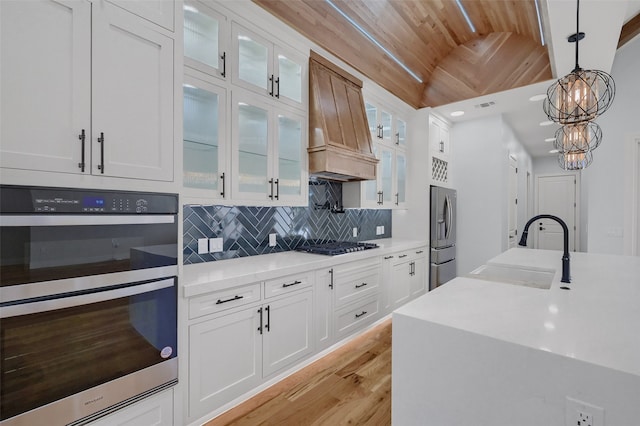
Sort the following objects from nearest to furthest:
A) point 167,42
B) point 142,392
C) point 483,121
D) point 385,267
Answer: point 142,392, point 167,42, point 385,267, point 483,121

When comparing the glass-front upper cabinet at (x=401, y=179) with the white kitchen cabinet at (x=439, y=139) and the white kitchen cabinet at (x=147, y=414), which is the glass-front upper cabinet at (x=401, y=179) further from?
the white kitchen cabinet at (x=147, y=414)

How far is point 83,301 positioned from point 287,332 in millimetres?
1351

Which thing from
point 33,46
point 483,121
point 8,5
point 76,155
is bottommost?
point 76,155

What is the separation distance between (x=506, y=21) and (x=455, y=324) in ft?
12.6

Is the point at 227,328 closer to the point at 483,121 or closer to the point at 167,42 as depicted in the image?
the point at 167,42

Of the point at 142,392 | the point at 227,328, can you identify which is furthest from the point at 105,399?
the point at 227,328

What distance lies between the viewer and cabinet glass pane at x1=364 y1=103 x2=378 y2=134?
3.63 metres

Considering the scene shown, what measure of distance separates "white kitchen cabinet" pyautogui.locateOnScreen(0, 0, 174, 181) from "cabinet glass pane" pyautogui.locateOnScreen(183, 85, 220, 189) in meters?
0.38

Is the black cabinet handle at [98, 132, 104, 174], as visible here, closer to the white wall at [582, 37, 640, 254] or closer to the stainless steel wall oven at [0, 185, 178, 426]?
the stainless steel wall oven at [0, 185, 178, 426]

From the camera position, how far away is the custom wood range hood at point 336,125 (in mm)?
2672

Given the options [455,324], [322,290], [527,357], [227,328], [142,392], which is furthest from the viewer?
[322,290]

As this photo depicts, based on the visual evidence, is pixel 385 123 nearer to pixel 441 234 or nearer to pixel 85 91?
pixel 441 234

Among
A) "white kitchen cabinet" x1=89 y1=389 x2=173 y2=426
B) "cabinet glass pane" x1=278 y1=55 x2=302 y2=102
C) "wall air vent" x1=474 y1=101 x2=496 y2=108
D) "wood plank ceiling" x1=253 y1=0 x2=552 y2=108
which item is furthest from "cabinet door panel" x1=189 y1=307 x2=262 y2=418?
"wall air vent" x1=474 y1=101 x2=496 y2=108

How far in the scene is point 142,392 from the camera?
1.45 m
